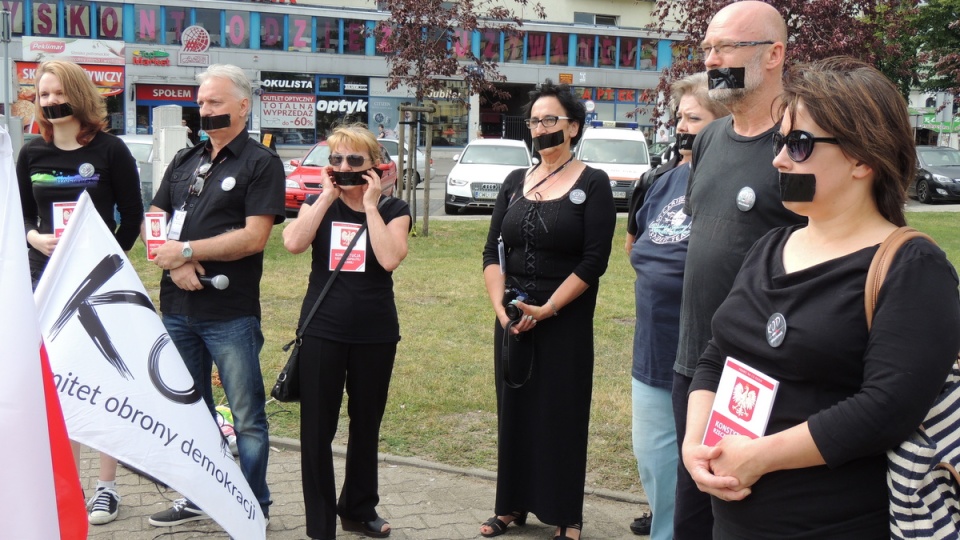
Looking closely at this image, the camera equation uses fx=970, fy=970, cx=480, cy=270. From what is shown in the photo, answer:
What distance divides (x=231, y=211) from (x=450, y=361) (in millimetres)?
3543

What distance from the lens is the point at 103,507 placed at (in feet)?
15.2

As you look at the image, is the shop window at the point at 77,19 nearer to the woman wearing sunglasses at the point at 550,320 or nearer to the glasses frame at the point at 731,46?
the woman wearing sunglasses at the point at 550,320

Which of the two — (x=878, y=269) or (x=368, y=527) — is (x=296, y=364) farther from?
(x=878, y=269)

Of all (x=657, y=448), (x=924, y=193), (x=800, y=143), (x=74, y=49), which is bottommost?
(x=657, y=448)

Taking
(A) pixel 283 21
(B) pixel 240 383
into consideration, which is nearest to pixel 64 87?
(B) pixel 240 383

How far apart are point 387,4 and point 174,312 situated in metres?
13.0

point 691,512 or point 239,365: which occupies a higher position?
point 239,365

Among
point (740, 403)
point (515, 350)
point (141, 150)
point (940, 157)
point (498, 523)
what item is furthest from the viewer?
point (940, 157)

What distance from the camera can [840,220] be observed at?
7.60 feet

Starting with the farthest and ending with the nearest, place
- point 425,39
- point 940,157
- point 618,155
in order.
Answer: point 940,157 → point 618,155 → point 425,39

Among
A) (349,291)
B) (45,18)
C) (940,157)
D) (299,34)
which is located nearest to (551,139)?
(349,291)

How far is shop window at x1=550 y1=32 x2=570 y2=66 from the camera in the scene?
165 ft

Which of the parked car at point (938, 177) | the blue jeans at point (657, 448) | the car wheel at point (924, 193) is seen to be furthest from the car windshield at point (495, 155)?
the blue jeans at point (657, 448)

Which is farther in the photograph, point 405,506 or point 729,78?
point 405,506
